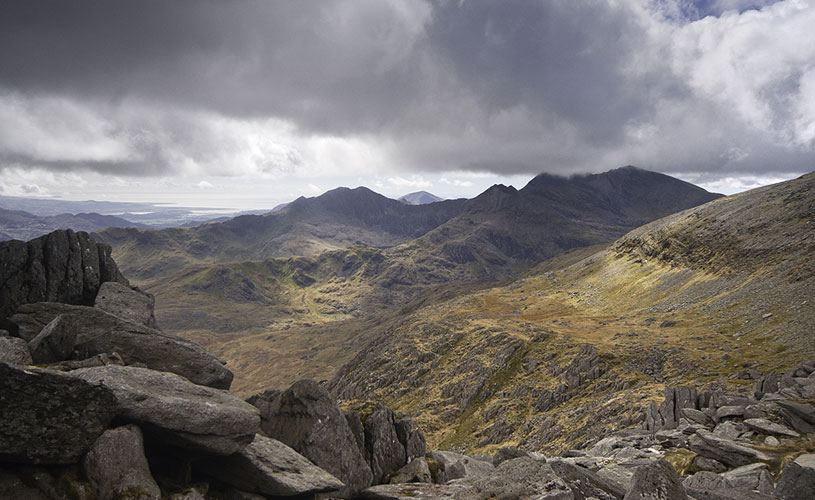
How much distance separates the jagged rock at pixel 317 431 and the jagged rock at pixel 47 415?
8927 millimetres

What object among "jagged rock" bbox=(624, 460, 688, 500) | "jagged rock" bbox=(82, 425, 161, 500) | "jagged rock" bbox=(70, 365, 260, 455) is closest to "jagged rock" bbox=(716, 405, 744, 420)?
"jagged rock" bbox=(624, 460, 688, 500)

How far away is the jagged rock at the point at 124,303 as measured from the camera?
2734 centimetres

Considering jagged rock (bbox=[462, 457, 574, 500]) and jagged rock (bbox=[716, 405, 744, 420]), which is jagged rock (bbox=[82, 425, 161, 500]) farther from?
jagged rock (bbox=[716, 405, 744, 420])

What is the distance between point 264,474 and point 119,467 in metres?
4.75

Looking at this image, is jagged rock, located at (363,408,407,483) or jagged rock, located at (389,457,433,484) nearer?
jagged rock, located at (389,457,433,484)

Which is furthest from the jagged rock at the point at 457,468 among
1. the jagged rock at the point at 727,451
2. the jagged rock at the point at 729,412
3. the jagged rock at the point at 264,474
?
the jagged rock at the point at 729,412

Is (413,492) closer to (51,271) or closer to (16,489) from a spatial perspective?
(16,489)

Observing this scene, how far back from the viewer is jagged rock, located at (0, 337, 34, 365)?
53.2 ft

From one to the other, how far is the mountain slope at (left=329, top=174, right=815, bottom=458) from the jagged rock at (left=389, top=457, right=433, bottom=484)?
3880 centimetres

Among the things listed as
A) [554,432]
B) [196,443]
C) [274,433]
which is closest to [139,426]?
[196,443]

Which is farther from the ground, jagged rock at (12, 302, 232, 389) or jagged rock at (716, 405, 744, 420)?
jagged rock at (12, 302, 232, 389)

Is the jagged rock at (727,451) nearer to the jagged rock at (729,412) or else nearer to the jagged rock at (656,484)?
the jagged rock at (729,412)

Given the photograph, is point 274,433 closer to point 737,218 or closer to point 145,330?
point 145,330

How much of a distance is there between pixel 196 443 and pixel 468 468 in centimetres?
1711
